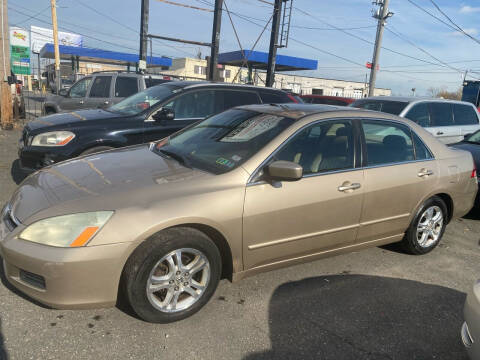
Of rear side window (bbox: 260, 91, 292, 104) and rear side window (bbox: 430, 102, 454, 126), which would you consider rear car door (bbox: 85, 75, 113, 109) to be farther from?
rear side window (bbox: 430, 102, 454, 126)

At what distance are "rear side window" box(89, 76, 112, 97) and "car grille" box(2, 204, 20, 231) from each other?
7116 mm

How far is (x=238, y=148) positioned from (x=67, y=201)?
55.0 inches

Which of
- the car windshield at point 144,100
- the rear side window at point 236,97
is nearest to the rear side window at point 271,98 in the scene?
the rear side window at point 236,97

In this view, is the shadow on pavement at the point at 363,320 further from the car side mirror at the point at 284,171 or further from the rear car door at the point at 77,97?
the rear car door at the point at 77,97

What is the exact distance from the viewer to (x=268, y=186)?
2932 millimetres

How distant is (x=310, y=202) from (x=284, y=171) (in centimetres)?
46

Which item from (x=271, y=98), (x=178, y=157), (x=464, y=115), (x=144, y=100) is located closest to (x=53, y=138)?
(x=144, y=100)

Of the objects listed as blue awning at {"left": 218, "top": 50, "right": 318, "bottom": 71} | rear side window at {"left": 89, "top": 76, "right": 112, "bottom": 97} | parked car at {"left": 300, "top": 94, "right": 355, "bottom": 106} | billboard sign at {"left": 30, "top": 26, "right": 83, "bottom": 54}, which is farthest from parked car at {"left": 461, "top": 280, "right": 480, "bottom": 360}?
billboard sign at {"left": 30, "top": 26, "right": 83, "bottom": 54}

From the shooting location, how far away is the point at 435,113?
784cm

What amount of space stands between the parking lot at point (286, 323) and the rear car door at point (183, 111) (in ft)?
9.50

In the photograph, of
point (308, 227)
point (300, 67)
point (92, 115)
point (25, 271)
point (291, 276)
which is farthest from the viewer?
point (300, 67)

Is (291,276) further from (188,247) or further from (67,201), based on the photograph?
(67,201)

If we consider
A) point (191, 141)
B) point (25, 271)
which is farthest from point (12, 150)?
point (25, 271)

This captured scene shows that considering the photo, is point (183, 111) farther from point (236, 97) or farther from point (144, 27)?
point (144, 27)
